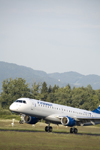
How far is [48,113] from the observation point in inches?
1810

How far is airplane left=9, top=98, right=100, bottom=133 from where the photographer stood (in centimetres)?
4384

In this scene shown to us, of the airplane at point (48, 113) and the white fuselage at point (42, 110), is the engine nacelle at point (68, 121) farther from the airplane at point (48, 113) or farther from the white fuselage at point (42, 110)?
the white fuselage at point (42, 110)

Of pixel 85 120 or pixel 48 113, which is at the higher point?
pixel 48 113

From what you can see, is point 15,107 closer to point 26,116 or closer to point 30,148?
point 26,116

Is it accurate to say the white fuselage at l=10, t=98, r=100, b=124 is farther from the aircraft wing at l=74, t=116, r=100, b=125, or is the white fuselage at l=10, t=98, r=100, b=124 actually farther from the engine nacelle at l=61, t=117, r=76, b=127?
the aircraft wing at l=74, t=116, r=100, b=125

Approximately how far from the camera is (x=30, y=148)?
1049 inches

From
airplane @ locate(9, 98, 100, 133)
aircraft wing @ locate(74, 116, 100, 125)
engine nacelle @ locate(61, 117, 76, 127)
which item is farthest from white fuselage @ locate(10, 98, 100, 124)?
aircraft wing @ locate(74, 116, 100, 125)

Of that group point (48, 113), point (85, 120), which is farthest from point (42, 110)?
point (85, 120)

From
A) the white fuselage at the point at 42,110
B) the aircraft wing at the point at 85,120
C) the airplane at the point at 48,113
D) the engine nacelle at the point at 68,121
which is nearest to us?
the white fuselage at the point at 42,110

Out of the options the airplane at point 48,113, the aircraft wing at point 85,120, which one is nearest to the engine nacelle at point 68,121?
the airplane at point 48,113

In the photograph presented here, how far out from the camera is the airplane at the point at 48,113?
43844mm

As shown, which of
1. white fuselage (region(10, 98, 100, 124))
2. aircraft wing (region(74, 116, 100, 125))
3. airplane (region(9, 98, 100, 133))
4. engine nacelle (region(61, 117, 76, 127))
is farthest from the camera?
aircraft wing (region(74, 116, 100, 125))

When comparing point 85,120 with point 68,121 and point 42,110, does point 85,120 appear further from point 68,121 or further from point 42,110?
point 42,110

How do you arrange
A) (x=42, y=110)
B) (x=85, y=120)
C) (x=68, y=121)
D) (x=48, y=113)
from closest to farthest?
(x=42, y=110), (x=68, y=121), (x=48, y=113), (x=85, y=120)
